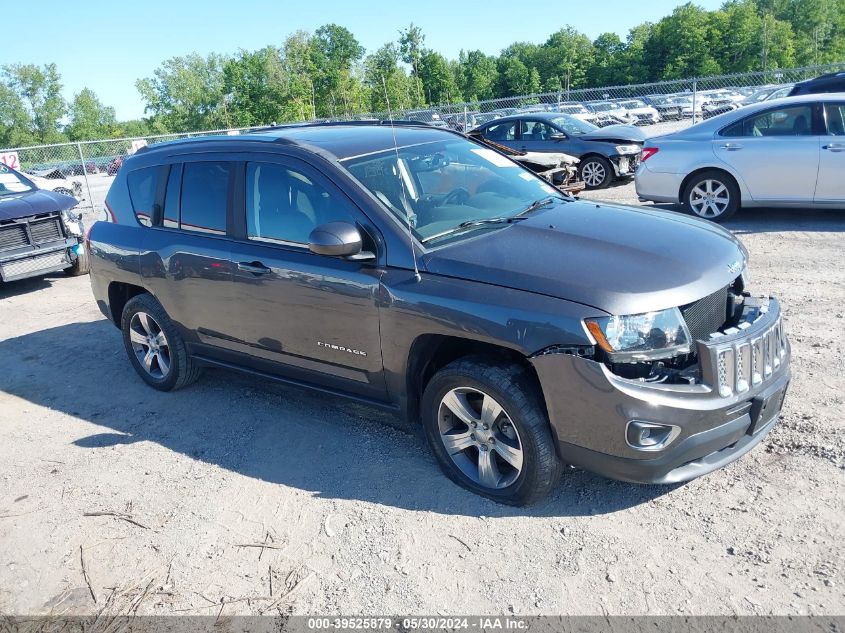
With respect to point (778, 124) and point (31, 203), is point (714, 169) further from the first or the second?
point (31, 203)

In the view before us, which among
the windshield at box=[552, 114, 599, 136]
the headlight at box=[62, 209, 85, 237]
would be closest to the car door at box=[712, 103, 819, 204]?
the windshield at box=[552, 114, 599, 136]

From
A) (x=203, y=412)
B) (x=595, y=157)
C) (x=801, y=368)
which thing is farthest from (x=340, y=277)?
(x=595, y=157)

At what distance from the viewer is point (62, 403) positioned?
568 cm

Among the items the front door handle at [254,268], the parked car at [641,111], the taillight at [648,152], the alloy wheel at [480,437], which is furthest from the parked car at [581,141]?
the parked car at [641,111]

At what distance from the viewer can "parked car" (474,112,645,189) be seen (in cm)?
1376

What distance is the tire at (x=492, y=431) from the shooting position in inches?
133

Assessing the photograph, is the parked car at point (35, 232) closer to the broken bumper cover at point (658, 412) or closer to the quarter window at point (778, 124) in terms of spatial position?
the broken bumper cover at point (658, 412)

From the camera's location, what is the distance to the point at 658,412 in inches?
120

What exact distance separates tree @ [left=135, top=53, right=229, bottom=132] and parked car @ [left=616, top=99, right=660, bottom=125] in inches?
2740

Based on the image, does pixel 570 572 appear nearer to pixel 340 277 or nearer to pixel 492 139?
pixel 340 277

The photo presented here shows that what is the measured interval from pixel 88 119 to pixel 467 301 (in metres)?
108

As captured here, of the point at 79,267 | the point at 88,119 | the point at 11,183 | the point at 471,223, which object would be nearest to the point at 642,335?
the point at 471,223

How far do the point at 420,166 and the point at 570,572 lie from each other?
Result: 2.57 m

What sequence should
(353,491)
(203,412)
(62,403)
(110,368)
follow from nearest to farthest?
1. (353,491)
2. (203,412)
3. (62,403)
4. (110,368)
